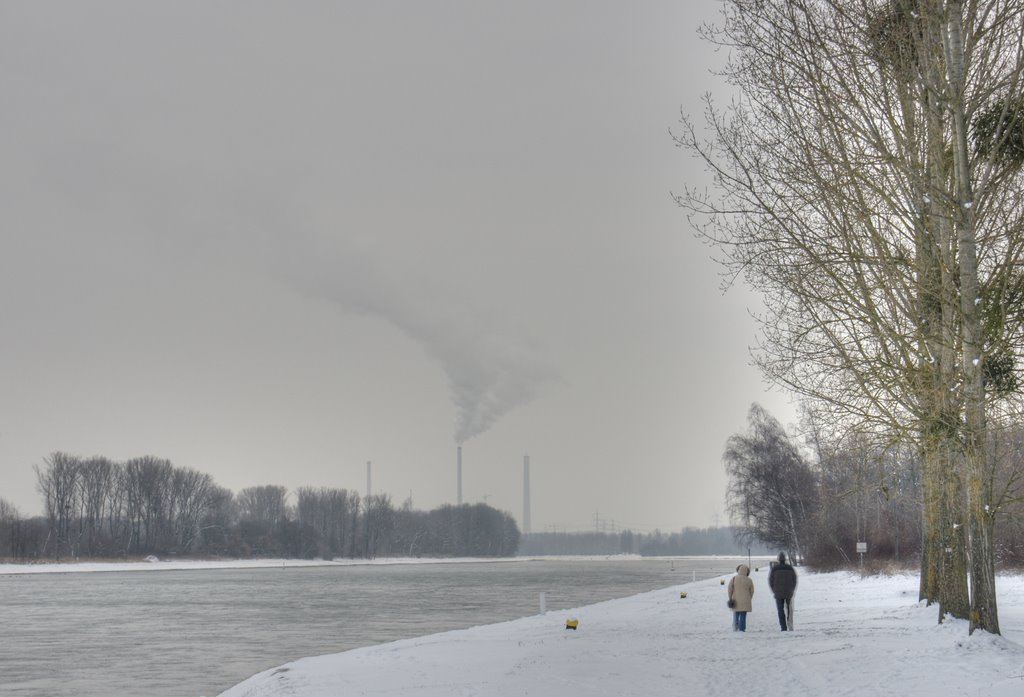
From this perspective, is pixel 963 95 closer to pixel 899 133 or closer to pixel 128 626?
pixel 899 133

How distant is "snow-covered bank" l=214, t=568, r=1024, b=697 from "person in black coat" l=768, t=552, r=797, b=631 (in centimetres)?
44

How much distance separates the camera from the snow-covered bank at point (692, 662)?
17.0m

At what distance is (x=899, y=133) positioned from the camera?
19.1m

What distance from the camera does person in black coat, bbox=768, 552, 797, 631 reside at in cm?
2475

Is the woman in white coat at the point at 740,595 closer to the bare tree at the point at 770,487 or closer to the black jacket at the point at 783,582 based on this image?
the black jacket at the point at 783,582

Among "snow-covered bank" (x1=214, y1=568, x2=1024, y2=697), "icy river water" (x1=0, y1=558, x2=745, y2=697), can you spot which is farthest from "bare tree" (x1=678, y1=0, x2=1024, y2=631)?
"icy river water" (x1=0, y1=558, x2=745, y2=697)

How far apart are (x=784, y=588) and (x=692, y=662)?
530 cm

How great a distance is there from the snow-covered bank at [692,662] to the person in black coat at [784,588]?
0.44m

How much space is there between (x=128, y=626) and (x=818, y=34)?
115ft

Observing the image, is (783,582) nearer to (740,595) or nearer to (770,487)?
(740,595)

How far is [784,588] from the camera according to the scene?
24812 millimetres

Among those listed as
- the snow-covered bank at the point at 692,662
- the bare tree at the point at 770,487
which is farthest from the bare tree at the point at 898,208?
the bare tree at the point at 770,487

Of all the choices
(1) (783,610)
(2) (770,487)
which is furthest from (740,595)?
(2) (770,487)

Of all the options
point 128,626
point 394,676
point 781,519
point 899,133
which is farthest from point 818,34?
point 781,519
